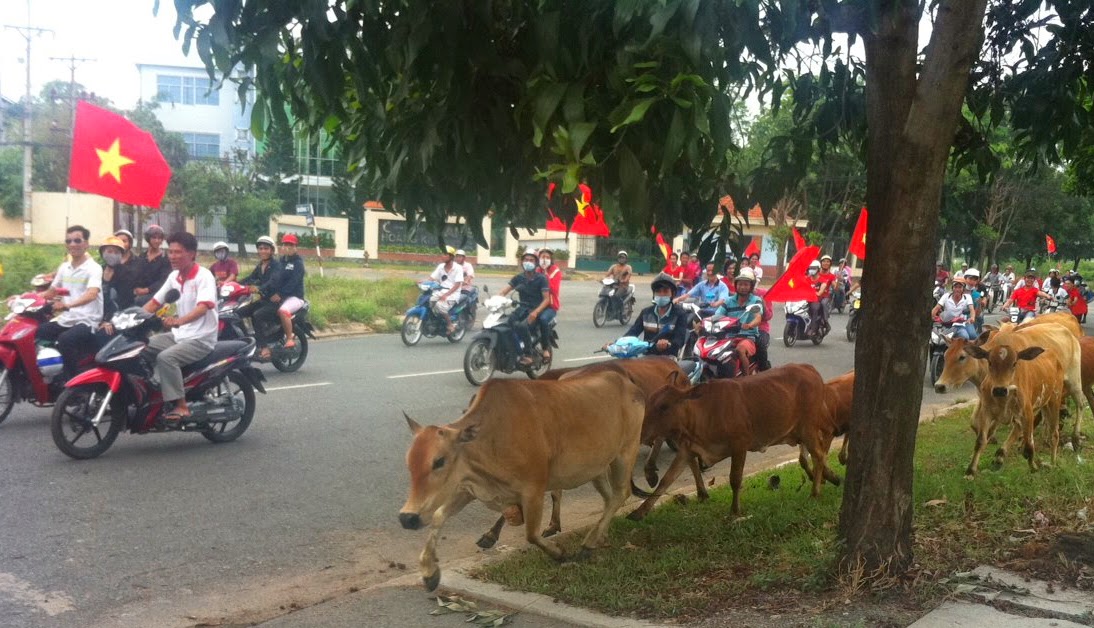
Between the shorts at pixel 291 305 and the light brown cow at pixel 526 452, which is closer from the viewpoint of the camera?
the light brown cow at pixel 526 452

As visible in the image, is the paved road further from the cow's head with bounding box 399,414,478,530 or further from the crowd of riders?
the cow's head with bounding box 399,414,478,530

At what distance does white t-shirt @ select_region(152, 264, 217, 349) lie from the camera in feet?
29.1

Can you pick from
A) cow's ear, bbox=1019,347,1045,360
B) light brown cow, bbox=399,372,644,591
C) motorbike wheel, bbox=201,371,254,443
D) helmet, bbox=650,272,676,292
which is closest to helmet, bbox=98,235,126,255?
motorbike wheel, bbox=201,371,254,443

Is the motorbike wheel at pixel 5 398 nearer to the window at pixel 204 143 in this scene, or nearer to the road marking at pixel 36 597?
the road marking at pixel 36 597

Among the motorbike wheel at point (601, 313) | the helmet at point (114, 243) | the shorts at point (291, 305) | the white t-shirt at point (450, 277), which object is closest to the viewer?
the helmet at point (114, 243)

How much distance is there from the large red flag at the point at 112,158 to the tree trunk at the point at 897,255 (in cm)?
862

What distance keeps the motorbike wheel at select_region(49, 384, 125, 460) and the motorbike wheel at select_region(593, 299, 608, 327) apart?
16.1 meters

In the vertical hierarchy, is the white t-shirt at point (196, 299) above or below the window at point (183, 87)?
below

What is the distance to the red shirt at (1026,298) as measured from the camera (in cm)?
2264

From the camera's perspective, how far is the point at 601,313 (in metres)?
24.2

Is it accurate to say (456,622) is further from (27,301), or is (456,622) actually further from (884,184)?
(27,301)

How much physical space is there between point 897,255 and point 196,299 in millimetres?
6216

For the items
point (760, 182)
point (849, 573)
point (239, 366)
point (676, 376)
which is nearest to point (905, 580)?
point (849, 573)

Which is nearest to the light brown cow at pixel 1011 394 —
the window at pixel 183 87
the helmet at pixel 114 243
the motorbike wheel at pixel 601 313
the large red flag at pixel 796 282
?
the large red flag at pixel 796 282
